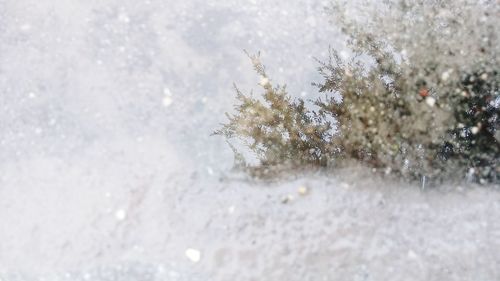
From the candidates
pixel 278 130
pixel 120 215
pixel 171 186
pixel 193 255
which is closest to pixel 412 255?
pixel 278 130

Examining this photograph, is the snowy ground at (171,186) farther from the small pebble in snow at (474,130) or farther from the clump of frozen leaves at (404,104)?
the small pebble in snow at (474,130)

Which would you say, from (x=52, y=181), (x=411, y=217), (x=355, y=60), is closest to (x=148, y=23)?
(x=52, y=181)

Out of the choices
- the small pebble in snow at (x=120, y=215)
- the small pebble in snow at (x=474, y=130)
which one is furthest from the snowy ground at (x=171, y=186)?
the small pebble in snow at (x=474, y=130)

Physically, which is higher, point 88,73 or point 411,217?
point 411,217

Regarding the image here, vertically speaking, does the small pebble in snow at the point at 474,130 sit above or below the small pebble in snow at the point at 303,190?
above

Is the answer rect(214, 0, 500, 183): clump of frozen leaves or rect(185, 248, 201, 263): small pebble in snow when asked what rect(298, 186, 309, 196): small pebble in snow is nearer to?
rect(214, 0, 500, 183): clump of frozen leaves

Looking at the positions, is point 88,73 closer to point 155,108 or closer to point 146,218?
point 155,108

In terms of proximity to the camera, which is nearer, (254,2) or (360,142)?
(360,142)
